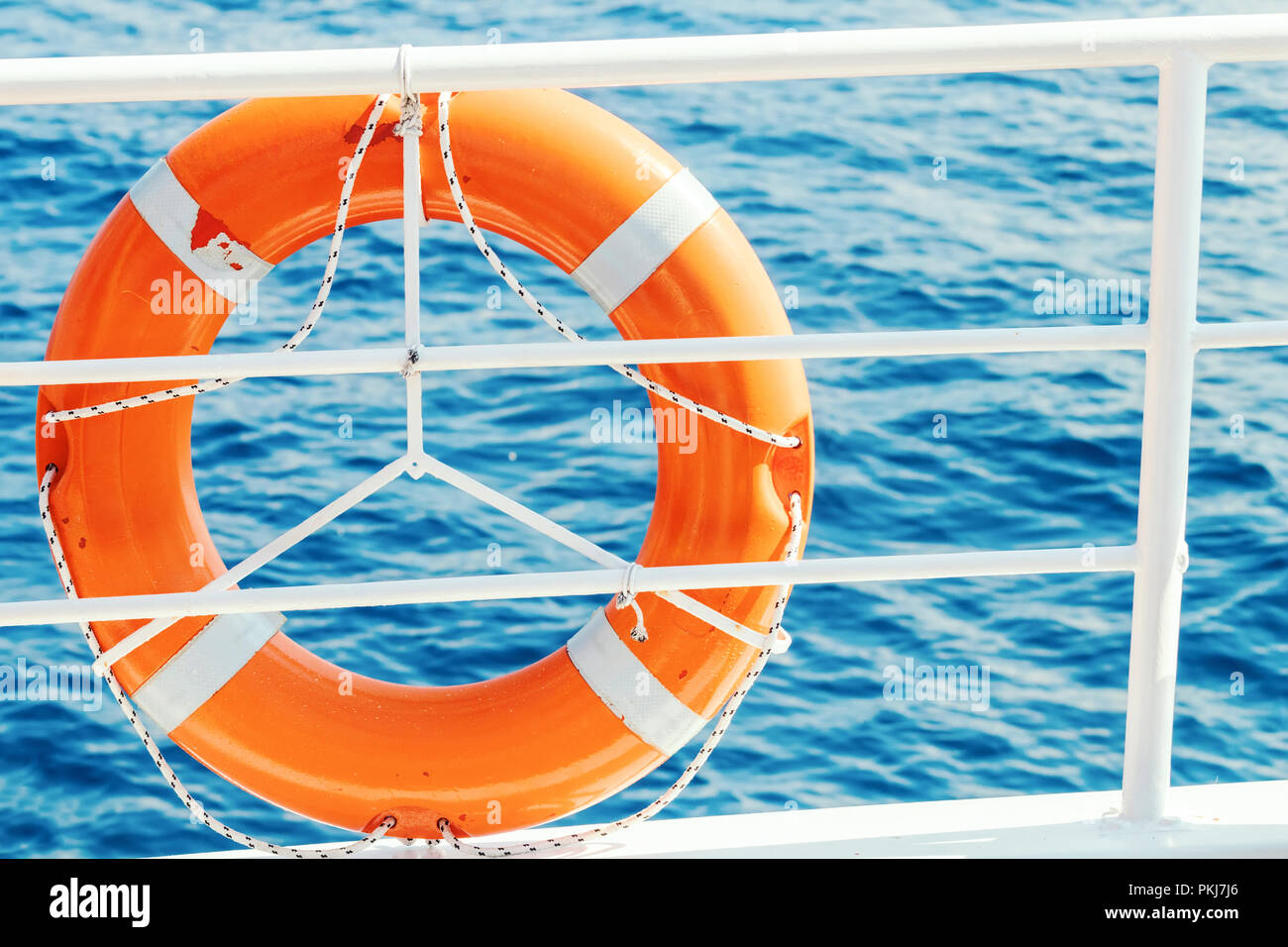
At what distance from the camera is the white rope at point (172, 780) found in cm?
171

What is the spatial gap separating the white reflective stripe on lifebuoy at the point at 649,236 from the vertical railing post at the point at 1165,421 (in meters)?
0.56

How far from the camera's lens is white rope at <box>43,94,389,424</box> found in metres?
1.66

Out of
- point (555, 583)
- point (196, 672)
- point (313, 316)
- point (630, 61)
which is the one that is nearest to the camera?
point (630, 61)

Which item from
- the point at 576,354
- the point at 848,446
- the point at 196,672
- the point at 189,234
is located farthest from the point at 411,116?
the point at 848,446

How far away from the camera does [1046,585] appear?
3.87 m

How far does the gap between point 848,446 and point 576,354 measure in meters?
2.97

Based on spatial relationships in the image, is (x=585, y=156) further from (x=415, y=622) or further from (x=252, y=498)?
(x=252, y=498)

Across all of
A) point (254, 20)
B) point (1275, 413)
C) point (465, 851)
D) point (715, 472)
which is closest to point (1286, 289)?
point (1275, 413)

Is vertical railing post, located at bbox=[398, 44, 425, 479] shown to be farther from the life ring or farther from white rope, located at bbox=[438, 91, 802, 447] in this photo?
the life ring

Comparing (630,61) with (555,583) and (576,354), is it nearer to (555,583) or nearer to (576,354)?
(576,354)

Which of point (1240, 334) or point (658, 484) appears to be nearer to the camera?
point (1240, 334)

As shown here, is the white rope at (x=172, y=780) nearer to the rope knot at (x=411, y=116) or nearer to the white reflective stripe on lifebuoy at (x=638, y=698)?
the white reflective stripe on lifebuoy at (x=638, y=698)

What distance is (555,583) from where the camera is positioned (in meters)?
1.54

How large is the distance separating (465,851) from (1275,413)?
351 cm
